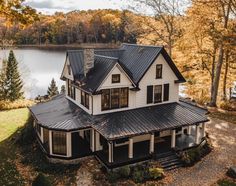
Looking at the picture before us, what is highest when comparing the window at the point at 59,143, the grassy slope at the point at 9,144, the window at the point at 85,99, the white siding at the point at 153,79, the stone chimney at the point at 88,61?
the stone chimney at the point at 88,61

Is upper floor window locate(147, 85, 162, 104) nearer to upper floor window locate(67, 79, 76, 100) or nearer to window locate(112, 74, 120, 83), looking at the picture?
window locate(112, 74, 120, 83)

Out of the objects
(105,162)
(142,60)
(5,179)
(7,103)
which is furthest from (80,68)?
(7,103)

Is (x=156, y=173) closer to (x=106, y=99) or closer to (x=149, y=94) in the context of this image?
(x=106, y=99)

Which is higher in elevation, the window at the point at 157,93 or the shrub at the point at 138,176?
the window at the point at 157,93

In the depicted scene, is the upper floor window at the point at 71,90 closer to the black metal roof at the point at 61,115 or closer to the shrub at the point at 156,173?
the black metal roof at the point at 61,115

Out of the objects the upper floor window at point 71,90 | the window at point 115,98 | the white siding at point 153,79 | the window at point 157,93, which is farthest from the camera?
the upper floor window at point 71,90

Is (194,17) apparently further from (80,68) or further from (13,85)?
(13,85)

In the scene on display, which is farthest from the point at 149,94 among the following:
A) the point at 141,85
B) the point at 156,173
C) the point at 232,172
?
the point at 232,172

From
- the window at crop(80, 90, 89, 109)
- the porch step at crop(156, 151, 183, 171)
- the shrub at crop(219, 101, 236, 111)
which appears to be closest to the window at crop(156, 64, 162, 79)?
the window at crop(80, 90, 89, 109)

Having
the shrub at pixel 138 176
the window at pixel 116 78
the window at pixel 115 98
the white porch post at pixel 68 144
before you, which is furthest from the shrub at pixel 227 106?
the white porch post at pixel 68 144
